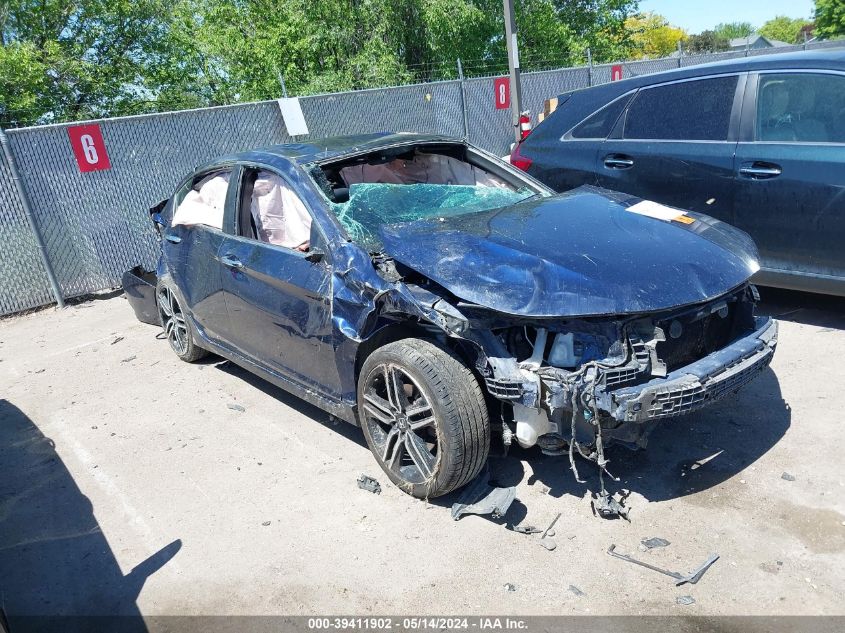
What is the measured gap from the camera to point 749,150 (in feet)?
15.8

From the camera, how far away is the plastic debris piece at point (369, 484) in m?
3.64

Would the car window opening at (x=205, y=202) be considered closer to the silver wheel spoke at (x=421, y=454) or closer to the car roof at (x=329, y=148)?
the car roof at (x=329, y=148)

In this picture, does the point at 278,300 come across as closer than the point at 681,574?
No

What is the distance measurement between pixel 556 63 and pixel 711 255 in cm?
2247

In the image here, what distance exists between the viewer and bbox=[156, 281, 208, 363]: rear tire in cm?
541

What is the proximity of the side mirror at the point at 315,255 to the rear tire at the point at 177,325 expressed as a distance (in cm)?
203

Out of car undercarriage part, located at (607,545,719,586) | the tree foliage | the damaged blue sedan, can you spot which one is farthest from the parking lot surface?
the tree foliage

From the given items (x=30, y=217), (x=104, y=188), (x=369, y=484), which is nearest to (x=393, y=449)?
(x=369, y=484)

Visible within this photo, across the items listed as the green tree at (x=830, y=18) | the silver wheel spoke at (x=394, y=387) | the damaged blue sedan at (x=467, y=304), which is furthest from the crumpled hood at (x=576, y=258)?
the green tree at (x=830, y=18)

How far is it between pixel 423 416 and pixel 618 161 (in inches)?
131

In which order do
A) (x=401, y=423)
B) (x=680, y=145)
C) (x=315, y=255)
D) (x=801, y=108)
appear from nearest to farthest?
1. (x=401, y=423)
2. (x=315, y=255)
3. (x=801, y=108)
4. (x=680, y=145)

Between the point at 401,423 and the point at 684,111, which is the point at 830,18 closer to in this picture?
the point at 684,111

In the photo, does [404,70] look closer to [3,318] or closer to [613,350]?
[3,318]

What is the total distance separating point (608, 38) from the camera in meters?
26.6
